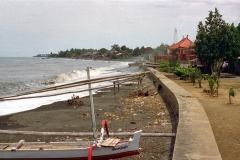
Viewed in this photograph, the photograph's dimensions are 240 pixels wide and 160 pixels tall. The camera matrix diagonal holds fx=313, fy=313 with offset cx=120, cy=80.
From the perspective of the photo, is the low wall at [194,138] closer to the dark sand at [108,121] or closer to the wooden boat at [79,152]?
the dark sand at [108,121]

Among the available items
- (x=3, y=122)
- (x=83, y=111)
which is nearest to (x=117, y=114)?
(x=83, y=111)

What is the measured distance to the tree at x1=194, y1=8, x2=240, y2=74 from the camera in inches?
958

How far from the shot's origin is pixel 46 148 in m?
6.20

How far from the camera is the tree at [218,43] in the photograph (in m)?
24.3

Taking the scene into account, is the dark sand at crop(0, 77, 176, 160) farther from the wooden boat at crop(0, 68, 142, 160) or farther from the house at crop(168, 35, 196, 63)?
the house at crop(168, 35, 196, 63)

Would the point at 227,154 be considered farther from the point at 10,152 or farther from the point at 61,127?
the point at 61,127

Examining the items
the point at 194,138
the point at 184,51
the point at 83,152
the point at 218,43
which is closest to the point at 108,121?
the point at 83,152

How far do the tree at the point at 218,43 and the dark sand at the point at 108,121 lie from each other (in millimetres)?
11858

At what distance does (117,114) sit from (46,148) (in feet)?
19.6

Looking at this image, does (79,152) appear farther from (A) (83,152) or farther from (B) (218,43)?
(B) (218,43)

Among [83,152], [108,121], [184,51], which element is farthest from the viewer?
[184,51]

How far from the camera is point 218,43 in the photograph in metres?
24.5

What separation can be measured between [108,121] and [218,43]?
1651cm

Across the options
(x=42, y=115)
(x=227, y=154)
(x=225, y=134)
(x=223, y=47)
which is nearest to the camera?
(x=227, y=154)
